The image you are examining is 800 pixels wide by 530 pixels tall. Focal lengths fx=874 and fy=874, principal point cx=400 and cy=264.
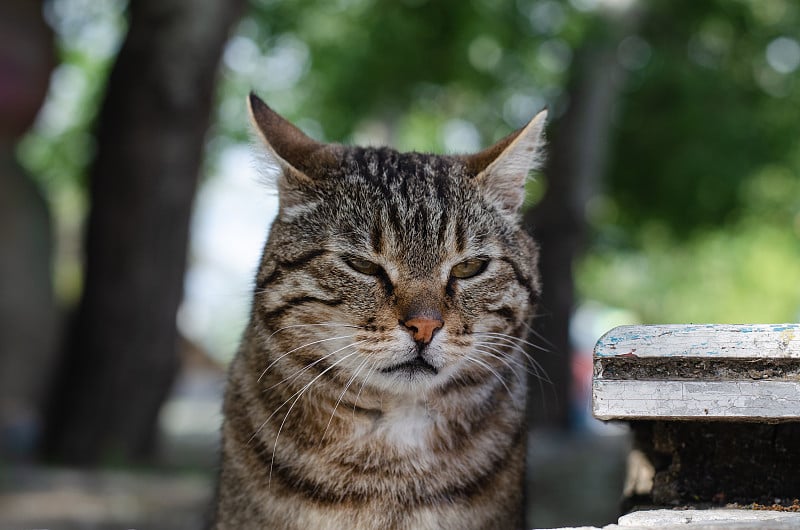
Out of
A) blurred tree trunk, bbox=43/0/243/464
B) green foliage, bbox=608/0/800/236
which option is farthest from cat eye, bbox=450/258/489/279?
green foliage, bbox=608/0/800/236

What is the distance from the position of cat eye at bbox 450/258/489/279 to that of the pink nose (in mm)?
240

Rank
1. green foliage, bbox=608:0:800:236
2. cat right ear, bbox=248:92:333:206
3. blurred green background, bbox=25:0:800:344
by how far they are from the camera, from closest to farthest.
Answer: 1. cat right ear, bbox=248:92:333:206
2. blurred green background, bbox=25:0:800:344
3. green foliage, bbox=608:0:800:236

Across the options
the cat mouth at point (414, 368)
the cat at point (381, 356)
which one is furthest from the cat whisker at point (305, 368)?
the cat mouth at point (414, 368)

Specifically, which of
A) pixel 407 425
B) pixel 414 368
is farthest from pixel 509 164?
pixel 407 425

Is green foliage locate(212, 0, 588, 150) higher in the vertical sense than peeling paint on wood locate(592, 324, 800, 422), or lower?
higher

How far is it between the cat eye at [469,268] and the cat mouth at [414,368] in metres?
0.30

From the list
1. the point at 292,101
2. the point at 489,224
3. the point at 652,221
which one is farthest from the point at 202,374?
Result: the point at 489,224

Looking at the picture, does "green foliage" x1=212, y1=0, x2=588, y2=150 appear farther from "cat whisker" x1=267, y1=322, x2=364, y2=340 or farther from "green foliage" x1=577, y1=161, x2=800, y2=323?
"cat whisker" x1=267, y1=322, x2=364, y2=340

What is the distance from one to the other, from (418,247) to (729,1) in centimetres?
1055

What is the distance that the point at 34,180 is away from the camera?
9.53 meters

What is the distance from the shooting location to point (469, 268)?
8.64 ft

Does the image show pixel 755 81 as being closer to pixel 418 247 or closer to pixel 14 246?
pixel 14 246

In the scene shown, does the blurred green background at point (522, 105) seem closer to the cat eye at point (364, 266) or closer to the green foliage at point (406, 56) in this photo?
the green foliage at point (406, 56)

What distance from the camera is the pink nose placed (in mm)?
2395
